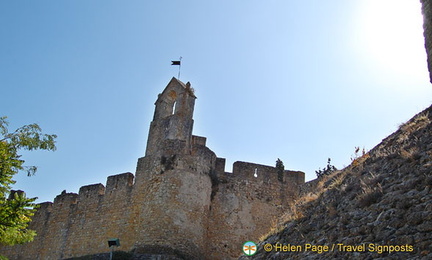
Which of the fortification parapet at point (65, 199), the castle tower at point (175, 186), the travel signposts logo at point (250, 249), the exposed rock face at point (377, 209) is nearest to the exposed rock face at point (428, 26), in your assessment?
the exposed rock face at point (377, 209)

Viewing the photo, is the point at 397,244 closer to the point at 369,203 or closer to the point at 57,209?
the point at 369,203

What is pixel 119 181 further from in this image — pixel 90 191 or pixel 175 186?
pixel 175 186

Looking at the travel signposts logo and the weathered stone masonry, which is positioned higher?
the weathered stone masonry

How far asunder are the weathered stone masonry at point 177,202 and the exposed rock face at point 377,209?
817 centimetres

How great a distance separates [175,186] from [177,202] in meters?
0.68

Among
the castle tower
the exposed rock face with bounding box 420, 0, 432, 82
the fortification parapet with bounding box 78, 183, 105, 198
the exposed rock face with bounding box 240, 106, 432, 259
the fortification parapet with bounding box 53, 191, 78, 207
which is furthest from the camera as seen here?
the fortification parapet with bounding box 53, 191, 78, 207

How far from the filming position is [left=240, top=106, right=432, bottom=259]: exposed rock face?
7.22 meters

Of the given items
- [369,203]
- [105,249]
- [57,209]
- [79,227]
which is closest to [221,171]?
[105,249]

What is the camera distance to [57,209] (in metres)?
25.2

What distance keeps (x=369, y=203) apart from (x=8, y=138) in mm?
9544

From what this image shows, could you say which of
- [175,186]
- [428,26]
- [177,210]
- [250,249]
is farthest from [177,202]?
[428,26]

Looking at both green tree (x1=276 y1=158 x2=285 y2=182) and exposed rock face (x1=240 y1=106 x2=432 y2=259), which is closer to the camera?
exposed rock face (x1=240 y1=106 x2=432 y2=259)

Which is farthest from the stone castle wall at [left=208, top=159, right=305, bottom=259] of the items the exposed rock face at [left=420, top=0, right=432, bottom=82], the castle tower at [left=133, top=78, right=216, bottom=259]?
the exposed rock face at [left=420, top=0, right=432, bottom=82]

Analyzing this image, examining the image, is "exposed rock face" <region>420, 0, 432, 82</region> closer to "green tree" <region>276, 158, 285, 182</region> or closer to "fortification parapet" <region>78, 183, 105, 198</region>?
"green tree" <region>276, 158, 285, 182</region>
